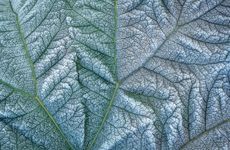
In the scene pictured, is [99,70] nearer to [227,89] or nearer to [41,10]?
[41,10]

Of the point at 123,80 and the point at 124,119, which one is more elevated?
the point at 123,80

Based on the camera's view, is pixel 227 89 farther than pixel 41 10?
No

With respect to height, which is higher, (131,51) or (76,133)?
(131,51)

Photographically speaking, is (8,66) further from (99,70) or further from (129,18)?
(129,18)


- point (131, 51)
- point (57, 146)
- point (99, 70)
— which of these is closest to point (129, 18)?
point (131, 51)

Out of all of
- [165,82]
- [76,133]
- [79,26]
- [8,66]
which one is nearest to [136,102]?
[165,82]

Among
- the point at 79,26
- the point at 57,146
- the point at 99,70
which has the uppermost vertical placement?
the point at 79,26
